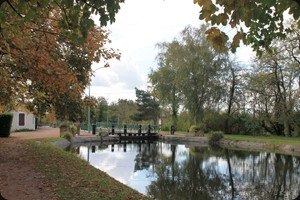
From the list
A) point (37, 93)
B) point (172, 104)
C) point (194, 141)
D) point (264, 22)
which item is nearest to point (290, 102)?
point (194, 141)

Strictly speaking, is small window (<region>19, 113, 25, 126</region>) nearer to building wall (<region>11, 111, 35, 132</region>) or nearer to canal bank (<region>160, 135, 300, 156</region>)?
building wall (<region>11, 111, 35, 132</region>)

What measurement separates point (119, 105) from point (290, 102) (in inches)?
1382

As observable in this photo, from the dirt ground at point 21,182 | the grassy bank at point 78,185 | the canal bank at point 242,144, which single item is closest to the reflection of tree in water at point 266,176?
the canal bank at point 242,144

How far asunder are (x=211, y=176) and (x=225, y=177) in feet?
1.86

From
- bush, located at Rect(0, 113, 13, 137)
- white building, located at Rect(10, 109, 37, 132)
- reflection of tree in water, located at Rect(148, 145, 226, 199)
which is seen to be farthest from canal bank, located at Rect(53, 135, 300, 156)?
white building, located at Rect(10, 109, 37, 132)

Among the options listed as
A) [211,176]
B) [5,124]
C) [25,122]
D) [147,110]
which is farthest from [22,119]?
[147,110]

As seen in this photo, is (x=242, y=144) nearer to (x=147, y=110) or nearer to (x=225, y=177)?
(x=225, y=177)

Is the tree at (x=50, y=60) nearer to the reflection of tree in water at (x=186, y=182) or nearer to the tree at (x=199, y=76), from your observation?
the reflection of tree in water at (x=186, y=182)

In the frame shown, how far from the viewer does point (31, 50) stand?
8.42 meters

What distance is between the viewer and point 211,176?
13438 mm

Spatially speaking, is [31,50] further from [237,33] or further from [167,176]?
[167,176]

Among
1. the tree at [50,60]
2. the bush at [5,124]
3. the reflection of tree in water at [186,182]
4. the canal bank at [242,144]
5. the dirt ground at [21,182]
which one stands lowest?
the reflection of tree in water at [186,182]

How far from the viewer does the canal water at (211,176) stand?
1038 centimetres

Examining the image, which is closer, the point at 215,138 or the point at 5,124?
the point at 5,124
